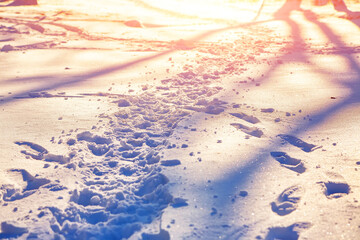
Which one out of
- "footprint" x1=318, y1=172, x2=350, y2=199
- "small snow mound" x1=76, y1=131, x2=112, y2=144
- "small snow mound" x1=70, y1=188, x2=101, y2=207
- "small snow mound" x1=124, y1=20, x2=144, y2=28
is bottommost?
"small snow mound" x1=70, y1=188, x2=101, y2=207

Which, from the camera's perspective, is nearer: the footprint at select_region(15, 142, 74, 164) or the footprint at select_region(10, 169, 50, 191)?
the footprint at select_region(10, 169, 50, 191)

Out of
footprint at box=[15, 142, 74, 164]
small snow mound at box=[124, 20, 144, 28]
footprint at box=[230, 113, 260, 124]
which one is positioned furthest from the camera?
small snow mound at box=[124, 20, 144, 28]

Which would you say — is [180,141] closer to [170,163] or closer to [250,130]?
[170,163]

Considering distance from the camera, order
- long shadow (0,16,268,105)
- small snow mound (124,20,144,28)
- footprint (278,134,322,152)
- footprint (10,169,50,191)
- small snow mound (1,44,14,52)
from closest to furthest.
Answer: footprint (10,169,50,191), footprint (278,134,322,152), long shadow (0,16,268,105), small snow mound (1,44,14,52), small snow mound (124,20,144,28)

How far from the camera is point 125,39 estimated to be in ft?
19.3

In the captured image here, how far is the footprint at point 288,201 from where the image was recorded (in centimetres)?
168

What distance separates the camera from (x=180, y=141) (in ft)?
7.80

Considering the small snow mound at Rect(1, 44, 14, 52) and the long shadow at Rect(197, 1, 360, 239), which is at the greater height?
the small snow mound at Rect(1, 44, 14, 52)

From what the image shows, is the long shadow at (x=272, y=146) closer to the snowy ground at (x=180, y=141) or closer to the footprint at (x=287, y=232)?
the snowy ground at (x=180, y=141)

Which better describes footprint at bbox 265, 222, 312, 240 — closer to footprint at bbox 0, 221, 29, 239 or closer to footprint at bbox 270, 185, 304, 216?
footprint at bbox 270, 185, 304, 216

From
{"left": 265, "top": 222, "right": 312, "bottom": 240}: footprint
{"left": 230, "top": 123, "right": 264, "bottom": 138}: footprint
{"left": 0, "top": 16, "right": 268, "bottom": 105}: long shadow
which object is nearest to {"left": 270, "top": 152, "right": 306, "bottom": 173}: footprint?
{"left": 230, "top": 123, "right": 264, "bottom": 138}: footprint

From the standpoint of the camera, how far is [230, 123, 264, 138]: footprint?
2.46 metres

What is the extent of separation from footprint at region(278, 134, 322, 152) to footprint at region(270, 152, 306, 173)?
0.17m

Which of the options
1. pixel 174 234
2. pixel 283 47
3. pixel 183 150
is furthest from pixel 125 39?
pixel 174 234
